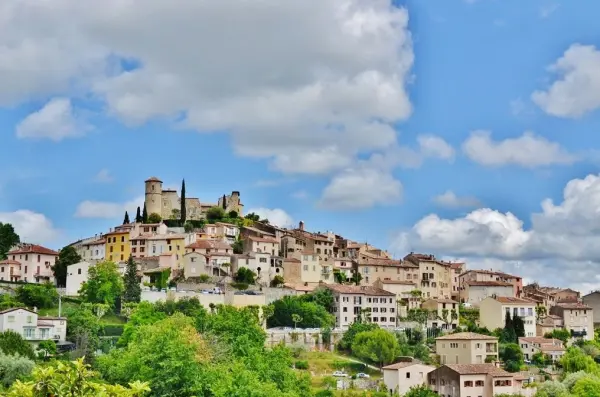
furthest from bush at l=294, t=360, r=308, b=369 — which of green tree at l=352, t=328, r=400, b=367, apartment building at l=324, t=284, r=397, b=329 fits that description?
apartment building at l=324, t=284, r=397, b=329

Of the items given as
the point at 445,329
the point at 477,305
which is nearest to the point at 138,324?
the point at 445,329

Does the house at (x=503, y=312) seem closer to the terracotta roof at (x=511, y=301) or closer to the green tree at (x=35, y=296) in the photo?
the terracotta roof at (x=511, y=301)

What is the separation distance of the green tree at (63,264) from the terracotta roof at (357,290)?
75.7 feet

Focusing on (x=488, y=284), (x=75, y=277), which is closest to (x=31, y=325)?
(x=75, y=277)

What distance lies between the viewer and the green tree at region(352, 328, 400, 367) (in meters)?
64.1

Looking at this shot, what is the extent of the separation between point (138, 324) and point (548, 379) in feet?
106

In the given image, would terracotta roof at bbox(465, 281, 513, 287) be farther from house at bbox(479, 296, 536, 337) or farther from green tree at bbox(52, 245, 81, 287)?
green tree at bbox(52, 245, 81, 287)

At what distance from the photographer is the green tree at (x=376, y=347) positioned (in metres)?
64.1

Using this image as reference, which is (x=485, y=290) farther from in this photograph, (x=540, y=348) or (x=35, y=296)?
(x=35, y=296)

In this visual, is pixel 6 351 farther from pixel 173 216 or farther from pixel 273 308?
pixel 173 216

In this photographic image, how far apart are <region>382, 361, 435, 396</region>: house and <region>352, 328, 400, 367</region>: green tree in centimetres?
434

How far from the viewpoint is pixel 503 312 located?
258ft

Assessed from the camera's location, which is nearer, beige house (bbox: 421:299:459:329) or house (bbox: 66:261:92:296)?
house (bbox: 66:261:92:296)

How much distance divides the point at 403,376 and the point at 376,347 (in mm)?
6133
